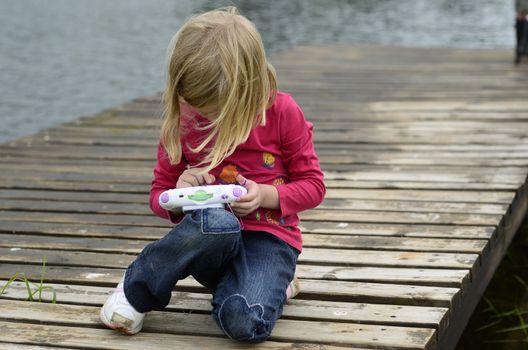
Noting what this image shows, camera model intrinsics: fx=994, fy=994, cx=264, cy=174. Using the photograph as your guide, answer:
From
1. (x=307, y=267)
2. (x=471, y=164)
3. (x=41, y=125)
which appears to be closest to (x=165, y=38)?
(x=41, y=125)

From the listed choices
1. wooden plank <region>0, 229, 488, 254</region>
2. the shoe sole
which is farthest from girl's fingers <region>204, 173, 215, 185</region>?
wooden plank <region>0, 229, 488, 254</region>

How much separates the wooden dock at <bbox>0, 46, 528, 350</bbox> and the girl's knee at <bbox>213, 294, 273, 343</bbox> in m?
0.05

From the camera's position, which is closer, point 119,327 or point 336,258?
point 119,327

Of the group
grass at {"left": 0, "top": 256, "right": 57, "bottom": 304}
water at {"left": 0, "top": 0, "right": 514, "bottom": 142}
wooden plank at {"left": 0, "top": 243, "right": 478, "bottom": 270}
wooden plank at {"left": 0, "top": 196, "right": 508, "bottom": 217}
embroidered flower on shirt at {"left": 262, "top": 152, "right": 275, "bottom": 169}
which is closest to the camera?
embroidered flower on shirt at {"left": 262, "top": 152, "right": 275, "bottom": 169}

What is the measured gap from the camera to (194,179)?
2594 mm

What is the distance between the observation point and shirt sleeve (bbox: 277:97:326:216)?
104 inches

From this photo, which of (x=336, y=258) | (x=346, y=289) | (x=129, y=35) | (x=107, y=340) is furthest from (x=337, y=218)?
(x=129, y=35)

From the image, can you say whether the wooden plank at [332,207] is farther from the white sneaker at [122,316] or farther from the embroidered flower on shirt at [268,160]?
the white sneaker at [122,316]

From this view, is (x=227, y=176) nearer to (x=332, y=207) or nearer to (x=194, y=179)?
(x=194, y=179)

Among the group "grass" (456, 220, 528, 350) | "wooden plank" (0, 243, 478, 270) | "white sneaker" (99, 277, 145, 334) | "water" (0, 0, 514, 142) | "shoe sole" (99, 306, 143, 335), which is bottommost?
"water" (0, 0, 514, 142)

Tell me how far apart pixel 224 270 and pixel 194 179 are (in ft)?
0.84

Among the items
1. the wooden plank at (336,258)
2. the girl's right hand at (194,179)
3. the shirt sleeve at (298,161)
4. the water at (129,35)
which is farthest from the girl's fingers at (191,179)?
the water at (129,35)

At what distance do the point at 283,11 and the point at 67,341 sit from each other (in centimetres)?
1536

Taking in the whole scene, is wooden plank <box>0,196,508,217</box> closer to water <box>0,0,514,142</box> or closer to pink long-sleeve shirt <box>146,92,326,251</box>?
pink long-sleeve shirt <box>146,92,326,251</box>
